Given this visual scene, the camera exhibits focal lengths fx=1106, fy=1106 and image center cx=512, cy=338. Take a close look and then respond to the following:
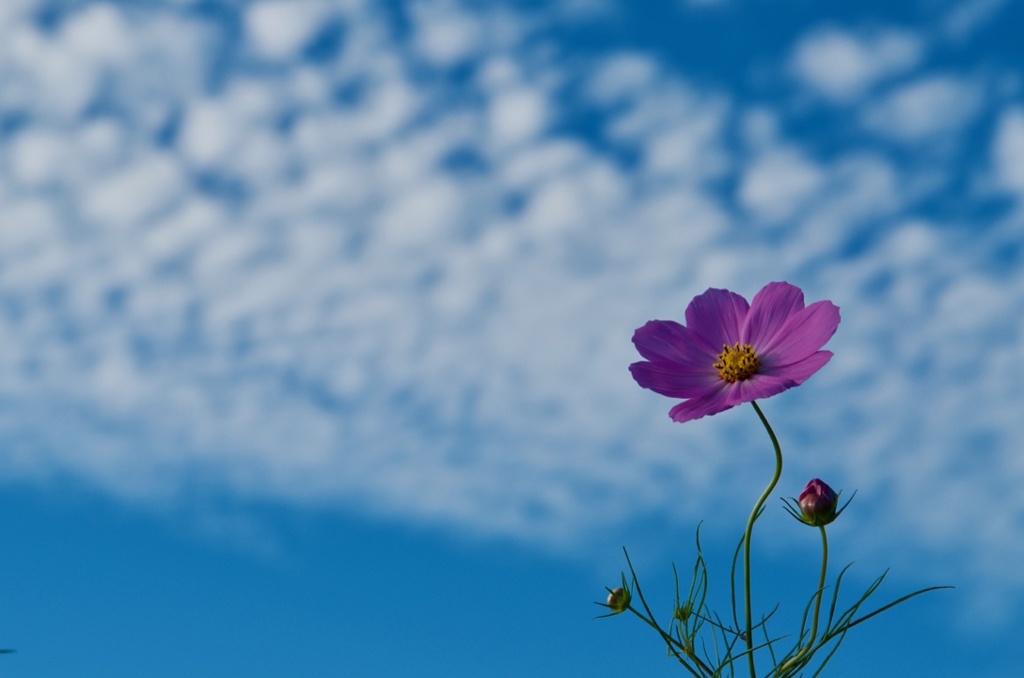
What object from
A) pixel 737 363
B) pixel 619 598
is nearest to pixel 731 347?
pixel 737 363

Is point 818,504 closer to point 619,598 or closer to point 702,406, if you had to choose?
point 702,406

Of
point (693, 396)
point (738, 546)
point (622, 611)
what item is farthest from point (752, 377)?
point (622, 611)

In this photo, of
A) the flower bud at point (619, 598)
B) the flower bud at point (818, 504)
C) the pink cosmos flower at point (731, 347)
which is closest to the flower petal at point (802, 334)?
the pink cosmos flower at point (731, 347)

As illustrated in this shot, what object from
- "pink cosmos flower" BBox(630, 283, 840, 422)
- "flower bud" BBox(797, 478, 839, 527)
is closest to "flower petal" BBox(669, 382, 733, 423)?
"pink cosmos flower" BBox(630, 283, 840, 422)

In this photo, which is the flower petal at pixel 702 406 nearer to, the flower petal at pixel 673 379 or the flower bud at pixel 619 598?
the flower petal at pixel 673 379

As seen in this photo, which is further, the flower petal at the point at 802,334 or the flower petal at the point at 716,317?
the flower petal at the point at 716,317

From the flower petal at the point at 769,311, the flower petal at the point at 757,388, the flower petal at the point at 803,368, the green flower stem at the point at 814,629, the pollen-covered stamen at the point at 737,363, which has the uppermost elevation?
the flower petal at the point at 769,311
